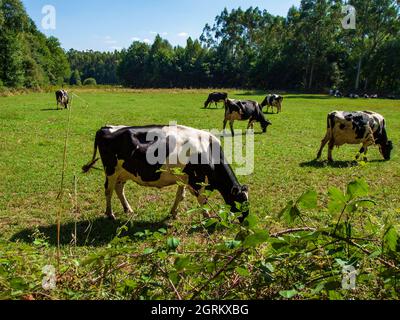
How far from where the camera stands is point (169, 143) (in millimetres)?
6883

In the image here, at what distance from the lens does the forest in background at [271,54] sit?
5516cm

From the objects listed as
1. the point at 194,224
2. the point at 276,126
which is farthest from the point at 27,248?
the point at 276,126

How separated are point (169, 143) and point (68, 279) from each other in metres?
4.82

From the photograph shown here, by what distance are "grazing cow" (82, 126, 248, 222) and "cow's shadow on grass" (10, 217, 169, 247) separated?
0.44 meters

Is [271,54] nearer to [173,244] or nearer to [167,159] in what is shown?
[167,159]

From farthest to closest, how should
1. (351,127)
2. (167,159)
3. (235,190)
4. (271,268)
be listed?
(351,127) → (167,159) → (235,190) → (271,268)

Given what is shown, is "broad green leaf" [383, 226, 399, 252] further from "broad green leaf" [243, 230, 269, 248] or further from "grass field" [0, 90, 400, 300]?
"grass field" [0, 90, 400, 300]

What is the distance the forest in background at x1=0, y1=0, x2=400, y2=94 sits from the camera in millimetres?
55156

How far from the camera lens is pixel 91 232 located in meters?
6.61

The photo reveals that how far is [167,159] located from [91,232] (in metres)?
1.90

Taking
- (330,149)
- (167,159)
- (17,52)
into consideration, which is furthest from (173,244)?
(17,52)

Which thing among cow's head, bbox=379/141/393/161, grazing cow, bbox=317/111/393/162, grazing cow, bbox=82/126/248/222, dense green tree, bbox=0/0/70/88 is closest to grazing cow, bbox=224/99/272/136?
grazing cow, bbox=317/111/393/162

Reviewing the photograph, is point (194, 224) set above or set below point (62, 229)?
above
